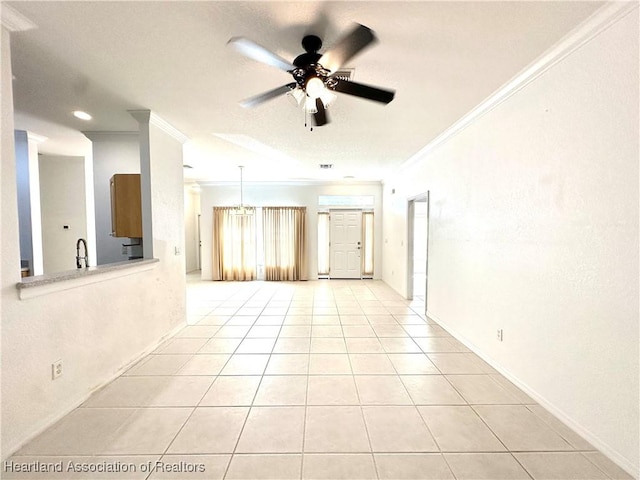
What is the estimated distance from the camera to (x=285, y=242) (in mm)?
7129

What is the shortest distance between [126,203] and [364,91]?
113 inches

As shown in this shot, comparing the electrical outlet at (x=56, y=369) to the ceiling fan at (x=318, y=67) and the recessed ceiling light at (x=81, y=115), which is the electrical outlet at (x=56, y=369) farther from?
the recessed ceiling light at (x=81, y=115)

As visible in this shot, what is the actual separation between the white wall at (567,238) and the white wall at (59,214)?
5.90 m

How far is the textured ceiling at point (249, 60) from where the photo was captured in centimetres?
158

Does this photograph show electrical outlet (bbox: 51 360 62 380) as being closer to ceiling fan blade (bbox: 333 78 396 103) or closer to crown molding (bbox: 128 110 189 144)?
crown molding (bbox: 128 110 189 144)

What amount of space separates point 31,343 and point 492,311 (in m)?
3.62

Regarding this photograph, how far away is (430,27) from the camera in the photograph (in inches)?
66.1

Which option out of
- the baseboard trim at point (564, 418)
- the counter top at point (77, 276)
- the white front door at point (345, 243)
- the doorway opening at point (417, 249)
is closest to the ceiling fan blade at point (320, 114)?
the counter top at point (77, 276)

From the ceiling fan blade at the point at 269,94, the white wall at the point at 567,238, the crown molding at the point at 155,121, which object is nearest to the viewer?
Result: the white wall at the point at 567,238

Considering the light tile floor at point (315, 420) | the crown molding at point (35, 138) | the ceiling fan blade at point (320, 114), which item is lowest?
the light tile floor at point (315, 420)

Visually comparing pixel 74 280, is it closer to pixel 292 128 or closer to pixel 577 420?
pixel 292 128

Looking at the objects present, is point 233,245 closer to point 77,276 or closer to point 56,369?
point 77,276

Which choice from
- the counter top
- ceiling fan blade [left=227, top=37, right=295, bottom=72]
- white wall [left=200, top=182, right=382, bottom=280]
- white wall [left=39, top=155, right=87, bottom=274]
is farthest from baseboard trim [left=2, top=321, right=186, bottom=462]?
white wall [left=200, top=182, right=382, bottom=280]

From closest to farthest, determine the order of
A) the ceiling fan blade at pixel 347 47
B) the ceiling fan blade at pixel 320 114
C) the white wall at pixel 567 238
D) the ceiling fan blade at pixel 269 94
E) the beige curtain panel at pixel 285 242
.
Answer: the ceiling fan blade at pixel 347 47, the white wall at pixel 567 238, the ceiling fan blade at pixel 269 94, the ceiling fan blade at pixel 320 114, the beige curtain panel at pixel 285 242
